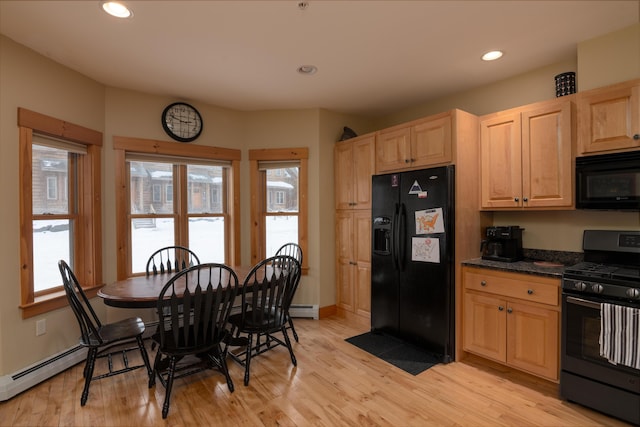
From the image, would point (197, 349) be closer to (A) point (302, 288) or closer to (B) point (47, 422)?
(B) point (47, 422)

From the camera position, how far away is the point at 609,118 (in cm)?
226

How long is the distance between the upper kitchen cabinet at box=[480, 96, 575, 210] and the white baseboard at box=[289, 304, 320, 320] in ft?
7.57

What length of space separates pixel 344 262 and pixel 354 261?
Answer: 0.19 m

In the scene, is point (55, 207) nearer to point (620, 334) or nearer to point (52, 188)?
point (52, 188)

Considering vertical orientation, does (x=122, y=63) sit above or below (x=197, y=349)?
above

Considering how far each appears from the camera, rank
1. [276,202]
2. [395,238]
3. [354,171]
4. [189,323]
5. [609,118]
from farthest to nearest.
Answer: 1. [276,202]
2. [354,171]
3. [395,238]
4. [189,323]
5. [609,118]

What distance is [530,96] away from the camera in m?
2.98

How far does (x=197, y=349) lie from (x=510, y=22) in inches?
125

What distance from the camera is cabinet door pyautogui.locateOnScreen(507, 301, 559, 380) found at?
2.33m

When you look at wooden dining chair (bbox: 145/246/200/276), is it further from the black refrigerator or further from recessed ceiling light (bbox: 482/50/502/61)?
recessed ceiling light (bbox: 482/50/502/61)

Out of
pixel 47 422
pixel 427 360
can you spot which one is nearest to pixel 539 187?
pixel 427 360

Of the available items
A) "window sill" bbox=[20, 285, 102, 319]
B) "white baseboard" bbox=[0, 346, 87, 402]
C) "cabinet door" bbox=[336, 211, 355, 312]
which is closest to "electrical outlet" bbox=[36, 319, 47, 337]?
"window sill" bbox=[20, 285, 102, 319]

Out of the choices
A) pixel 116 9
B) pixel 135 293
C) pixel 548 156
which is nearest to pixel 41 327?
pixel 135 293

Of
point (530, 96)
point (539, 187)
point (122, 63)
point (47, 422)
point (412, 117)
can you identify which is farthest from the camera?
point (412, 117)
